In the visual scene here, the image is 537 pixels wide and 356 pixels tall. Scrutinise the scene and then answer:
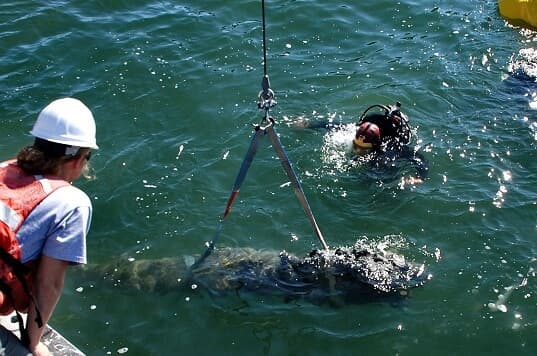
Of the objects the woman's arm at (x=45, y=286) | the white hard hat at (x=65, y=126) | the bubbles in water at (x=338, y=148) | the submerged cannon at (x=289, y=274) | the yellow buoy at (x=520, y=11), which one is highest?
the white hard hat at (x=65, y=126)

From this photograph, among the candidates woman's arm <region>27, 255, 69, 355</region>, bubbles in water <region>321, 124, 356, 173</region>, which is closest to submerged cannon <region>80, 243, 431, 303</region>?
bubbles in water <region>321, 124, 356, 173</region>

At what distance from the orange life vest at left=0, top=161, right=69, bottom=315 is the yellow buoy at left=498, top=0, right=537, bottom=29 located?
33.0 ft

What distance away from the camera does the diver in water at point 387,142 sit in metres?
7.83

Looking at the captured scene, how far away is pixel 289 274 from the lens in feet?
20.4

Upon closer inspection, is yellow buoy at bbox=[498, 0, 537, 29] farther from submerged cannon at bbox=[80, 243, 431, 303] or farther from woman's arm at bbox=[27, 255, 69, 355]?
woman's arm at bbox=[27, 255, 69, 355]

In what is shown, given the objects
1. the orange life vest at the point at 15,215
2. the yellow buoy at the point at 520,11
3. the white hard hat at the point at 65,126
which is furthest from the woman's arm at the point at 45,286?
the yellow buoy at the point at 520,11

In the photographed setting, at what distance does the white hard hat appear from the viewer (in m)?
3.39

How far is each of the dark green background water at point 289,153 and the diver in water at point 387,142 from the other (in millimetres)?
233

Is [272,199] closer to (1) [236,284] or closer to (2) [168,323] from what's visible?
(1) [236,284]

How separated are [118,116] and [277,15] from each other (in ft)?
12.5

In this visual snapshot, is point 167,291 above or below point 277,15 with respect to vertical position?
below

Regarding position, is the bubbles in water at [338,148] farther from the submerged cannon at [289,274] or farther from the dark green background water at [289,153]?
the submerged cannon at [289,274]

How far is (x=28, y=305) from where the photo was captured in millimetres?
3557

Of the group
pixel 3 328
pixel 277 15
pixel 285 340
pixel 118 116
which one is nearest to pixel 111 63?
pixel 118 116
